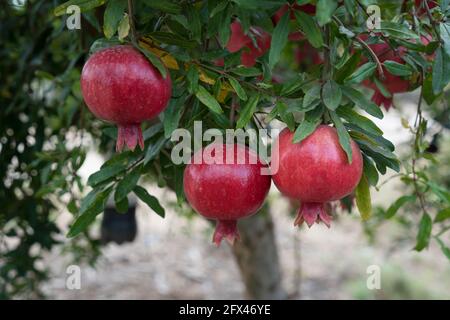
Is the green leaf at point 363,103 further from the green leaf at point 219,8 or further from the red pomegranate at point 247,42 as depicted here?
the red pomegranate at point 247,42

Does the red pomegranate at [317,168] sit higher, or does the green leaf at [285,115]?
the green leaf at [285,115]

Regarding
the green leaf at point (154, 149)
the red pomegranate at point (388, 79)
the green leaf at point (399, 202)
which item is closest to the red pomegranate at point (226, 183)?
the green leaf at point (154, 149)

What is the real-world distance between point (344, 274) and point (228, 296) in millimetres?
1002

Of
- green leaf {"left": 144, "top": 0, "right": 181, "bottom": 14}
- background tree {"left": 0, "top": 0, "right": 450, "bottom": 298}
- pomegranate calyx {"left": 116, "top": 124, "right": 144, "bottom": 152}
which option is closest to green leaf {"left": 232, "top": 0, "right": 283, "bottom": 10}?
background tree {"left": 0, "top": 0, "right": 450, "bottom": 298}

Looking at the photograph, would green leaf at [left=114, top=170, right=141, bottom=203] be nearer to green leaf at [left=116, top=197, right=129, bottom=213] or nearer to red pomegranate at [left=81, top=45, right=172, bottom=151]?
green leaf at [left=116, top=197, right=129, bottom=213]

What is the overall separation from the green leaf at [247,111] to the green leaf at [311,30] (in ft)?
0.38

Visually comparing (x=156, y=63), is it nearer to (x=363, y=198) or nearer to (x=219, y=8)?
(x=219, y=8)

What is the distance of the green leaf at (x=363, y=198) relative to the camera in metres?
0.90

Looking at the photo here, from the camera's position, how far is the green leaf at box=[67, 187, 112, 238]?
96 cm

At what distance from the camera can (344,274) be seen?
Result: 4.34 m

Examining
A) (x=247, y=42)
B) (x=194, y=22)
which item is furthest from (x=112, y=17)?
(x=247, y=42)

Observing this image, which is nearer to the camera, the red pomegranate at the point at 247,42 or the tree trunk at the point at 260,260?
the red pomegranate at the point at 247,42

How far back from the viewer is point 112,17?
0.78 meters
